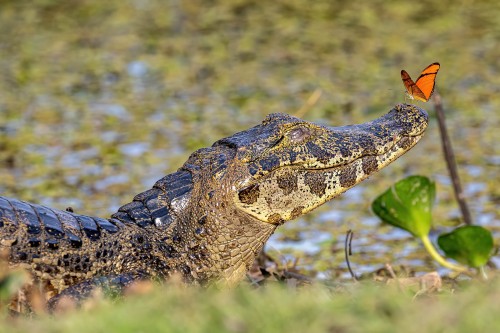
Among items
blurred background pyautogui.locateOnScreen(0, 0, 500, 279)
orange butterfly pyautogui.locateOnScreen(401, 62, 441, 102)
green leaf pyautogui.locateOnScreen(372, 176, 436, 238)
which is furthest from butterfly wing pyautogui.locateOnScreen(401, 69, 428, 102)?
blurred background pyautogui.locateOnScreen(0, 0, 500, 279)

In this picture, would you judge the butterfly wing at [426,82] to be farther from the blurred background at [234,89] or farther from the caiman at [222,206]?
the blurred background at [234,89]

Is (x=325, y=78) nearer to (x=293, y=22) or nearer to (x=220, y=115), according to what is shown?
(x=220, y=115)

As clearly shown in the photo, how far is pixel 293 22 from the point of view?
9555 mm

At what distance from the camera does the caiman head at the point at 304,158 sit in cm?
364

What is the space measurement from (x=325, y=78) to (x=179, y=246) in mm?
4471

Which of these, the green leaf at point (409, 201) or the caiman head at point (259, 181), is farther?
the green leaf at point (409, 201)

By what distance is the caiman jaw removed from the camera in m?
3.64

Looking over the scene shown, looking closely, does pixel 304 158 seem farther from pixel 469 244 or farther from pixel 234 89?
pixel 234 89

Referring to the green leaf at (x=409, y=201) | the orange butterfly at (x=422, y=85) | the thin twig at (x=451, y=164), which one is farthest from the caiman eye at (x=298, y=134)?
the thin twig at (x=451, y=164)

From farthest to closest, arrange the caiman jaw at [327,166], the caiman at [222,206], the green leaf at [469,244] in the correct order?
the green leaf at [469,244] < the caiman jaw at [327,166] < the caiman at [222,206]

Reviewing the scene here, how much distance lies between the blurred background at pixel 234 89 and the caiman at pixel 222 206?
877 millimetres

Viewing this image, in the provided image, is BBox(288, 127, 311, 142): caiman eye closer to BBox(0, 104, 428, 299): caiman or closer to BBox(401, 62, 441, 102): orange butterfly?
BBox(0, 104, 428, 299): caiman

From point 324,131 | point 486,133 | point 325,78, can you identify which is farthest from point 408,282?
point 325,78

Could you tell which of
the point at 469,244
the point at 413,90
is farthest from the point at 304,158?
the point at 469,244
